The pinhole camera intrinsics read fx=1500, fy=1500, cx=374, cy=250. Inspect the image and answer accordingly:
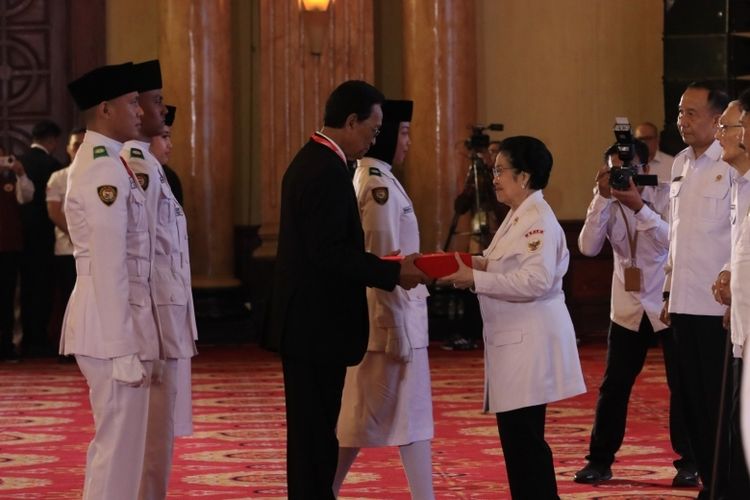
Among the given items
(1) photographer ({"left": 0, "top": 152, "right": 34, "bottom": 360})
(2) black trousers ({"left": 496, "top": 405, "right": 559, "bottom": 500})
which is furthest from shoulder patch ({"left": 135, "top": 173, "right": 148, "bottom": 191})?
(1) photographer ({"left": 0, "top": 152, "right": 34, "bottom": 360})

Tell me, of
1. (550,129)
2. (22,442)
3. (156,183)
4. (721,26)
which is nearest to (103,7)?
(550,129)

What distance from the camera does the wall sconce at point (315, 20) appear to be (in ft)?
38.8

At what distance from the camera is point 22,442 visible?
7.42 meters

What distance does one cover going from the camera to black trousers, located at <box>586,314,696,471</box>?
6297 millimetres

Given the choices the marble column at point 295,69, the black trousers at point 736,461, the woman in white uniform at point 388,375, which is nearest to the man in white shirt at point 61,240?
the marble column at point 295,69

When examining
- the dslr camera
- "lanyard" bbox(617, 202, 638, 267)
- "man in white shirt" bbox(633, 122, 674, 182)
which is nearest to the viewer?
the dslr camera

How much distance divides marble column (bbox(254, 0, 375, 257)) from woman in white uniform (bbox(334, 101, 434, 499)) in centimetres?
652

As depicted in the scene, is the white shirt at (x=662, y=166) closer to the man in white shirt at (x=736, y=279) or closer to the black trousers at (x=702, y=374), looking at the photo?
the black trousers at (x=702, y=374)

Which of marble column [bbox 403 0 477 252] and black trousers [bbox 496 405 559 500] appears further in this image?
marble column [bbox 403 0 477 252]

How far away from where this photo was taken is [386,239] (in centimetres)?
537

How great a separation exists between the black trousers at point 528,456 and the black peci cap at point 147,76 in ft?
5.25

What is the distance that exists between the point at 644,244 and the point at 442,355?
4911 mm

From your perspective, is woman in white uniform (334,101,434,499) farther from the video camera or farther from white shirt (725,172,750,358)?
the video camera

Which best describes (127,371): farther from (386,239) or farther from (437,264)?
(386,239)
